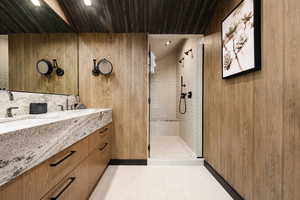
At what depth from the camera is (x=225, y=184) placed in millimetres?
2004

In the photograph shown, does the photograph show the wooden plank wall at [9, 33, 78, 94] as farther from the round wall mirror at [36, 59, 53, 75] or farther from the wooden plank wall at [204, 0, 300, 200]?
→ the wooden plank wall at [204, 0, 300, 200]

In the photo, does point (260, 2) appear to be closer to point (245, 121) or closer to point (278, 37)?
point (278, 37)

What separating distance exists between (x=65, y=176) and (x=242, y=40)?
1.86 m

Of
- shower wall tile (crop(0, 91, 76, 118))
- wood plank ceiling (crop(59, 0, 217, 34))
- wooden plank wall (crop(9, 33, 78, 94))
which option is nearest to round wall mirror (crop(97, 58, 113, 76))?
wooden plank wall (crop(9, 33, 78, 94))

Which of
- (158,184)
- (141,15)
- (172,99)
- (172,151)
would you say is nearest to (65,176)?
(158,184)

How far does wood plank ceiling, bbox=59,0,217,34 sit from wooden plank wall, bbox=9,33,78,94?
387mm

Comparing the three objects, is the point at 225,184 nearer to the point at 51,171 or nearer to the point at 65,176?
the point at 65,176

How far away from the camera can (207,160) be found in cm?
264

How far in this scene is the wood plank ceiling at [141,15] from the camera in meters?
2.32

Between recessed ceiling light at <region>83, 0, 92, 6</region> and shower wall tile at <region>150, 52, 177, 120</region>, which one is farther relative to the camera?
shower wall tile at <region>150, 52, 177, 120</region>

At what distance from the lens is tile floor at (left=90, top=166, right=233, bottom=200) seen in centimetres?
188

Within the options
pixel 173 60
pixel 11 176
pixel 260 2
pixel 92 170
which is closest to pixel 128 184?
pixel 92 170

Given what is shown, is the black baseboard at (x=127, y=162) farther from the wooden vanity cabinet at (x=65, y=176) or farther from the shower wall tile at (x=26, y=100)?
the shower wall tile at (x=26, y=100)

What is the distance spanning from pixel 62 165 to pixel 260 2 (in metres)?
1.94
